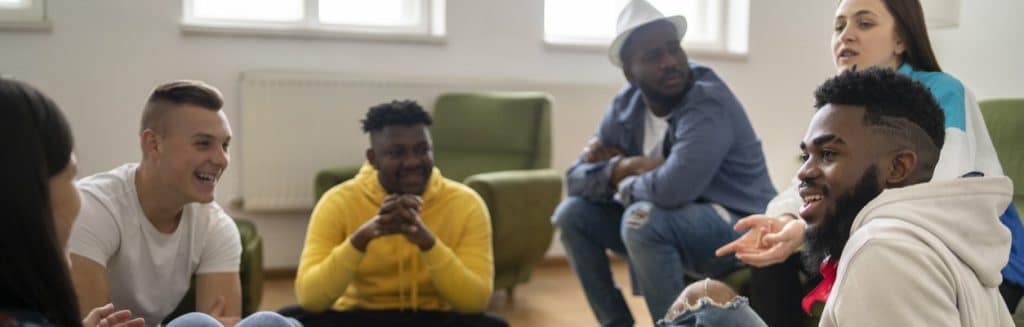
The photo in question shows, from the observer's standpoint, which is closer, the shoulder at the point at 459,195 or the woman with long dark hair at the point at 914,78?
the woman with long dark hair at the point at 914,78

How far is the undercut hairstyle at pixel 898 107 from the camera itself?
133cm

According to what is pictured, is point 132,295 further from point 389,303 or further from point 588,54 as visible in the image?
point 588,54

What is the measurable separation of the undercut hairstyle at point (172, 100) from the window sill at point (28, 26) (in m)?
2.07

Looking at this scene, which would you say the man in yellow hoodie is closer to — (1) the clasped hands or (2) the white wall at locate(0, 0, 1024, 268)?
(1) the clasped hands

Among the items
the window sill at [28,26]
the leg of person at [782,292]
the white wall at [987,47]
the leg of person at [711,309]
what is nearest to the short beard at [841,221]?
the leg of person at [711,309]

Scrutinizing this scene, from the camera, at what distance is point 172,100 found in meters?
1.97

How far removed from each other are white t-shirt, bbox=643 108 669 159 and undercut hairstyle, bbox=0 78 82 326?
1.88 meters

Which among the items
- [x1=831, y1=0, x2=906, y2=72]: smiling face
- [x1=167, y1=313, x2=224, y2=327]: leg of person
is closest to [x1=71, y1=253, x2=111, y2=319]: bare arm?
[x1=167, y1=313, x2=224, y2=327]: leg of person

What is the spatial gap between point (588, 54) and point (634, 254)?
2.25 meters

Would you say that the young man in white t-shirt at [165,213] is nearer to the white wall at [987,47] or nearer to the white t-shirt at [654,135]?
the white t-shirt at [654,135]

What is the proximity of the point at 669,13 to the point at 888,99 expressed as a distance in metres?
3.61

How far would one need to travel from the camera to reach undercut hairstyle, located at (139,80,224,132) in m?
1.96

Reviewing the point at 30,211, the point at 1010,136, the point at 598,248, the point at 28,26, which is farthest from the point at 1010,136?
the point at 28,26

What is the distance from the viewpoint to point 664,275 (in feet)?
7.82
